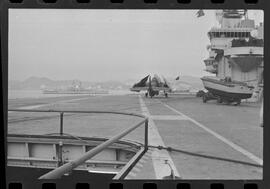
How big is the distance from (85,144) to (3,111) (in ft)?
6.55

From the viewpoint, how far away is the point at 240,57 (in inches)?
130

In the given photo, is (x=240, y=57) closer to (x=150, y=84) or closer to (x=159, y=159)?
(x=150, y=84)

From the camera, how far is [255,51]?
106 inches

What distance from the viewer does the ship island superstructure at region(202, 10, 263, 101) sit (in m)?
2.58

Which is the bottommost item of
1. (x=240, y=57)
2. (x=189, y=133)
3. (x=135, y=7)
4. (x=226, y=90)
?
(x=189, y=133)

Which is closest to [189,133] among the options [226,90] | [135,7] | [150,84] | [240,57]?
[226,90]

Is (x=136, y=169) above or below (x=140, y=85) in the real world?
below

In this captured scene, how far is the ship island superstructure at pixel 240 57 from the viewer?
258 centimetres

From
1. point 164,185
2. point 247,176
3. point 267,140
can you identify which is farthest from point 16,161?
point 267,140

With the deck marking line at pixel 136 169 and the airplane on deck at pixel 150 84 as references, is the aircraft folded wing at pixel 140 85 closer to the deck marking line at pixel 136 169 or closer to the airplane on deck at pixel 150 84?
the airplane on deck at pixel 150 84

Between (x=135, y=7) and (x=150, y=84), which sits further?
(x=150, y=84)

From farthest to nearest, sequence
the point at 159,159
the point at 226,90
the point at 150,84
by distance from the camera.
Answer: the point at 226,90 → the point at 159,159 → the point at 150,84

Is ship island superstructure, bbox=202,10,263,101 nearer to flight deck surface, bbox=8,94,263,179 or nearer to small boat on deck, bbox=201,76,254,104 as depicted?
small boat on deck, bbox=201,76,254,104

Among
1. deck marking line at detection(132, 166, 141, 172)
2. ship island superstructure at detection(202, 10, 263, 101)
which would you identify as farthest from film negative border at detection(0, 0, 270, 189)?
deck marking line at detection(132, 166, 141, 172)
